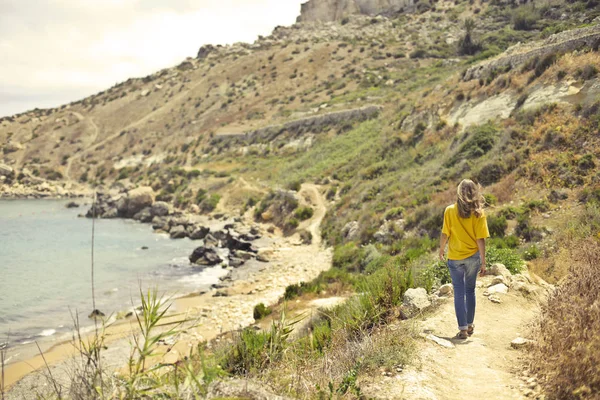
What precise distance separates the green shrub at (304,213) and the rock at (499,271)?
859 inches

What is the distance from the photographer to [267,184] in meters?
40.2

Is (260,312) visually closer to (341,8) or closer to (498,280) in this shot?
(498,280)

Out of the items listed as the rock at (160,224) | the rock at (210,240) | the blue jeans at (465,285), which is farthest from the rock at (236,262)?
the blue jeans at (465,285)

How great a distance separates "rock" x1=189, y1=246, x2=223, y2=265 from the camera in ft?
82.0

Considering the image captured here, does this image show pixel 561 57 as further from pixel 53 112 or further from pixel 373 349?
pixel 53 112

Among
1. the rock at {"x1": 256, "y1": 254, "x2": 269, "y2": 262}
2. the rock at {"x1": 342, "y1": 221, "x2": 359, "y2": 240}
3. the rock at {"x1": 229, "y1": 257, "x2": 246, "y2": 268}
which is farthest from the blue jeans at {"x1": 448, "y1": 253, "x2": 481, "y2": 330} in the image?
the rock at {"x1": 229, "y1": 257, "x2": 246, "y2": 268}

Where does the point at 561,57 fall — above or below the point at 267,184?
above

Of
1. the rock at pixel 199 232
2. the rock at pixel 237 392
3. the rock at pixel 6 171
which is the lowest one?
the rock at pixel 199 232

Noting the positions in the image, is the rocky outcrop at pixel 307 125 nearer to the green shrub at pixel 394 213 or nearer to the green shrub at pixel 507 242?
the green shrub at pixel 394 213

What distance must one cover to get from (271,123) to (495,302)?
5184 centimetres

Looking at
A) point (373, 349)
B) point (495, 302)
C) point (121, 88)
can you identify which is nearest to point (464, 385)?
point (373, 349)

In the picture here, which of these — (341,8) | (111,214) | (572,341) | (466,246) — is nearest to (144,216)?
(111,214)

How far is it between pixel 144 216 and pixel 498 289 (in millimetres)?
39431

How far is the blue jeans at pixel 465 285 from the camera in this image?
18.5 ft
